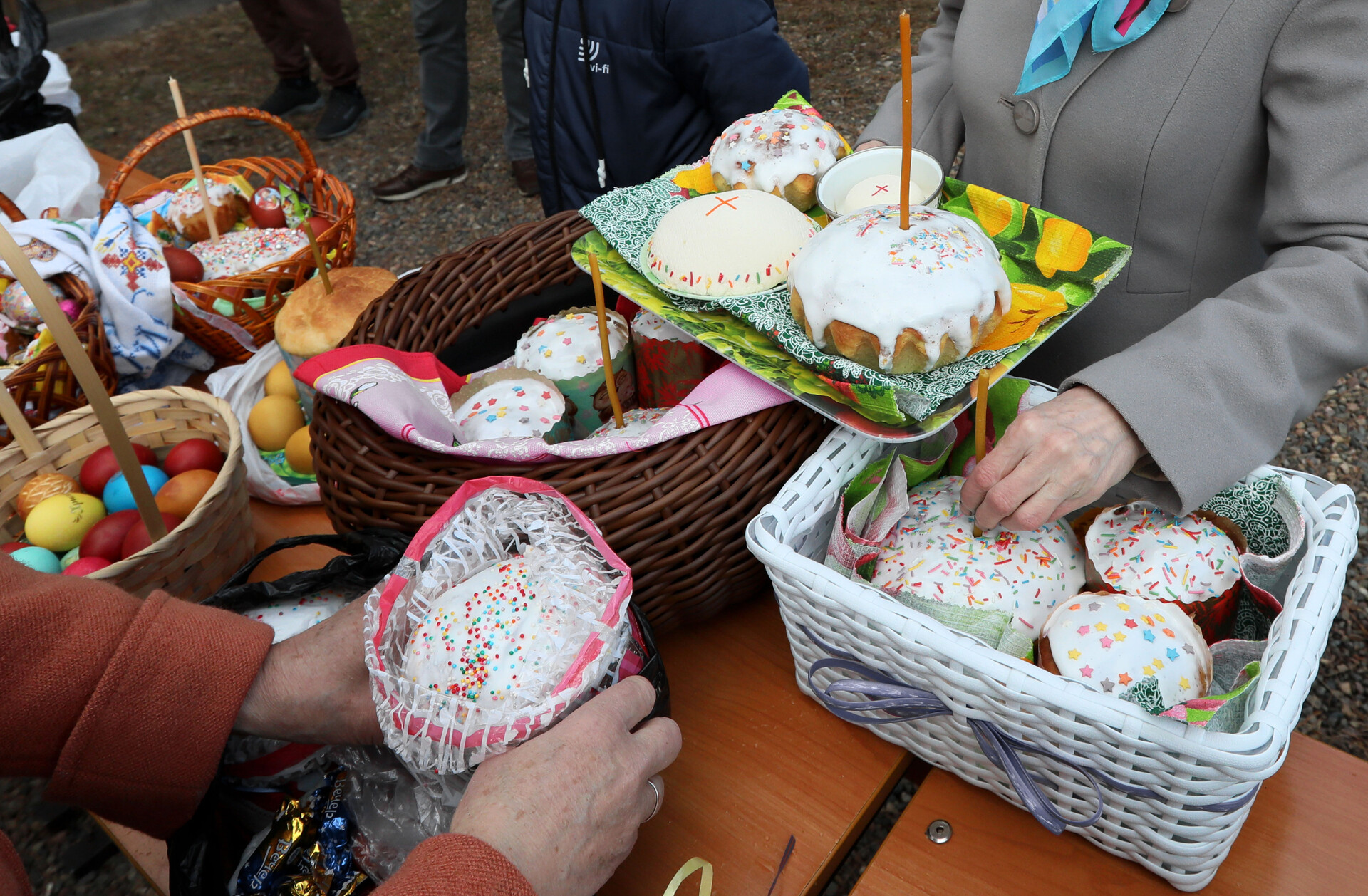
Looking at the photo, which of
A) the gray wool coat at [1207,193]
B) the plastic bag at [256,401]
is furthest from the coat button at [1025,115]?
the plastic bag at [256,401]

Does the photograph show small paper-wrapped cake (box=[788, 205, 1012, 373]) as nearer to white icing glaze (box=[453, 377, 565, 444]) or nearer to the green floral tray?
the green floral tray

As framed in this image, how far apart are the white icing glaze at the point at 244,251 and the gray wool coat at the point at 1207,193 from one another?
3.90ft

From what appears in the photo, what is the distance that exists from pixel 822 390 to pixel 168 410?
993 mm

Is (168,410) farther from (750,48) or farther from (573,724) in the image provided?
(750,48)

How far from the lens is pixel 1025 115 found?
979mm

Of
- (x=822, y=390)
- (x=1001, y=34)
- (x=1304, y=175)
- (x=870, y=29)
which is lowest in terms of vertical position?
(x=870, y=29)

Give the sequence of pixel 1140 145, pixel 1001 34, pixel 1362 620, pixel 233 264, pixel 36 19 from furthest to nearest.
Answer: pixel 36 19
pixel 1362 620
pixel 233 264
pixel 1001 34
pixel 1140 145

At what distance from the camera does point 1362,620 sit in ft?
6.24

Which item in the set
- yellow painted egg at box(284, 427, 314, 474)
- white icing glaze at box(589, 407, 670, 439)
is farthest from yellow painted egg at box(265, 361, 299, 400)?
white icing glaze at box(589, 407, 670, 439)

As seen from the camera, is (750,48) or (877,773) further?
(750,48)

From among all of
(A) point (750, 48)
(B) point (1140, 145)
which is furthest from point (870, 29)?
(B) point (1140, 145)

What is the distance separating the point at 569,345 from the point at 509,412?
0.44ft

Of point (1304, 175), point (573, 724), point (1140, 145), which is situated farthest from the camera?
point (1140, 145)

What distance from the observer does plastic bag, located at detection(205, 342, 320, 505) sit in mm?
1200
